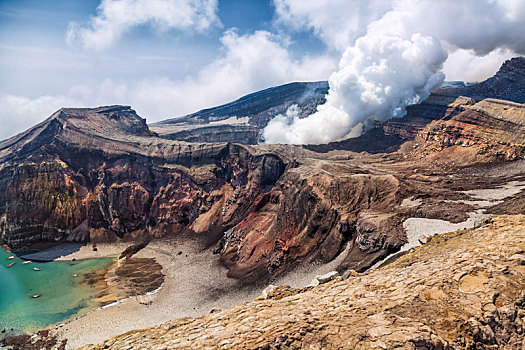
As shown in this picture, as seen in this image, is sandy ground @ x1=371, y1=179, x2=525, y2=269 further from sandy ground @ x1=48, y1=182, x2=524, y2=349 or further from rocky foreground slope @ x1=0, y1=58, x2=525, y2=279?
rocky foreground slope @ x1=0, y1=58, x2=525, y2=279

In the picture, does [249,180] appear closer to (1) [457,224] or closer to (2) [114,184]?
(2) [114,184]

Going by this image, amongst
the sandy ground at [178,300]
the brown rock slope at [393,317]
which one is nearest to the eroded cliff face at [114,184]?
the sandy ground at [178,300]

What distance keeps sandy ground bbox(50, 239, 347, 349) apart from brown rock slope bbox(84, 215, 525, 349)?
26.3 metres

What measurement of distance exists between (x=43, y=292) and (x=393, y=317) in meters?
64.3

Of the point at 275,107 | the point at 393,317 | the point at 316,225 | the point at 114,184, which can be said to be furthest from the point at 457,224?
the point at 275,107

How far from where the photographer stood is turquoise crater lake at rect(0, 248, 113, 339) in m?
45.8

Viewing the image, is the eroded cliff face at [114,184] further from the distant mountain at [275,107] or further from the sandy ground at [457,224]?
the distant mountain at [275,107]

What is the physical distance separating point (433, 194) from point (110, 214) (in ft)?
242

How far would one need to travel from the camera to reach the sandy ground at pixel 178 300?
130ft

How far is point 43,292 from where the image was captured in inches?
2147

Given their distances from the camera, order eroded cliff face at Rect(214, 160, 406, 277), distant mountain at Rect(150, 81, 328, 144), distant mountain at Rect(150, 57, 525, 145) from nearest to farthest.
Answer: eroded cliff face at Rect(214, 160, 406, 277)
distant mountain at Rect(150, 57, 525, 145)
distant mountain at Rect(150, 81, 328, 144)

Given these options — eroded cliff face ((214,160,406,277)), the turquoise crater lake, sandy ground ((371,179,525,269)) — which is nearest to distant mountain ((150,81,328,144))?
the turquoise crater lake

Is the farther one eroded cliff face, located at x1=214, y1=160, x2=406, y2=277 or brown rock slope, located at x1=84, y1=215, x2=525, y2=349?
eroded cliff face, located at x1=214, y1=160, x2=406, y2=277

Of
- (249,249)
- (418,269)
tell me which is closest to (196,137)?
(249,249)
